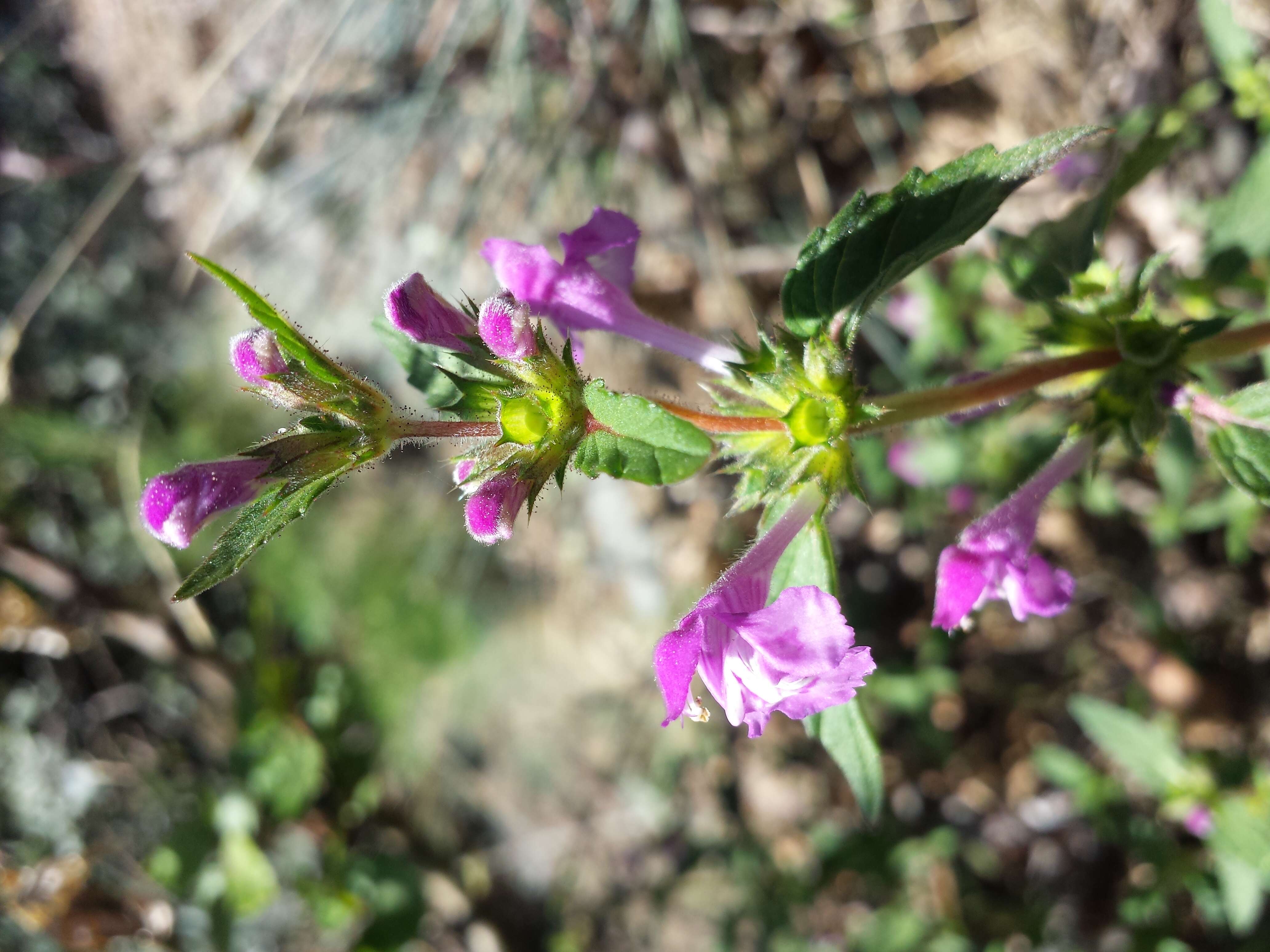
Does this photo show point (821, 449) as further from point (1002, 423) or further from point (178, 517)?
point (1002, 423)

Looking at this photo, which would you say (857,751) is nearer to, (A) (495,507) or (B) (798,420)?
(B) (798,420)

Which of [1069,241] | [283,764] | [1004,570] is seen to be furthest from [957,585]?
[283,764]

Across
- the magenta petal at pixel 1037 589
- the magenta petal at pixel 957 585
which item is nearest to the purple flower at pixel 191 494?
the magenta petal at pixel 957 585

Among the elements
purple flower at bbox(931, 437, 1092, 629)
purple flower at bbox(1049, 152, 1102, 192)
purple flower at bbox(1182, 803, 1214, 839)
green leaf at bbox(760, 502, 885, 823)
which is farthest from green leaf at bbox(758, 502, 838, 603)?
purple flower at bbox(1049, 152, 1102, 192)

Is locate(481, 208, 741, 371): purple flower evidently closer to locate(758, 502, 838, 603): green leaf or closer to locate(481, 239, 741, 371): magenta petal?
locate(481, 239, 741, 371): magenta petal

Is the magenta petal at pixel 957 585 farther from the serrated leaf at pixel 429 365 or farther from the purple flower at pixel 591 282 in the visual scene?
the serrated leaf at pixel 429 365

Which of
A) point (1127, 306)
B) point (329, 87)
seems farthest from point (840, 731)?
point (329, 87)
